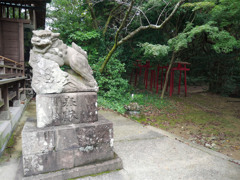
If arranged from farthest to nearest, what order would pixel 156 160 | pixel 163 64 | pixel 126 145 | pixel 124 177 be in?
pixel 163 64 → pixel 126 145 → pixel 156 160 → pixel 124 177

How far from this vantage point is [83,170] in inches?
95.1

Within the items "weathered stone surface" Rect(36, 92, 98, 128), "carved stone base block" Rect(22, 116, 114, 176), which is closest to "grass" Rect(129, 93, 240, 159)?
"carved stone base block" Rect(22, 116, 114, 176)

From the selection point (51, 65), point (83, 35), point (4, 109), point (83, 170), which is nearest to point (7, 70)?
point (4, 109)

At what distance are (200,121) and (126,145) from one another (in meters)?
4.93

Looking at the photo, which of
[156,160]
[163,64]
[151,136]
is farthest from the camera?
[163,64]

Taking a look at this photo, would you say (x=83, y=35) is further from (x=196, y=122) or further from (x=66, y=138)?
(x=66, y=138)

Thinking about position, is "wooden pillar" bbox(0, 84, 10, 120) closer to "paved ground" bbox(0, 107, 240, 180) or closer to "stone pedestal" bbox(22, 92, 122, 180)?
"paved ground" bbox(0, 107, 240, 180)

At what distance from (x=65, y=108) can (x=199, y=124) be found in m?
6.00

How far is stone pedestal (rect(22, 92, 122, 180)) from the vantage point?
2244mm

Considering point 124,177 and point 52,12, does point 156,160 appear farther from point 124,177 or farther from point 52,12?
point 52,12

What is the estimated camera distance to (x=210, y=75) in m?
14.7

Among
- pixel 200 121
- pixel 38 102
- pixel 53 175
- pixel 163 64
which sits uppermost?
pixel 163 64

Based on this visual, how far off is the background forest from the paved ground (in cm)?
335

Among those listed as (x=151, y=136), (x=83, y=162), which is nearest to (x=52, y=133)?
(x=83, y=162)
